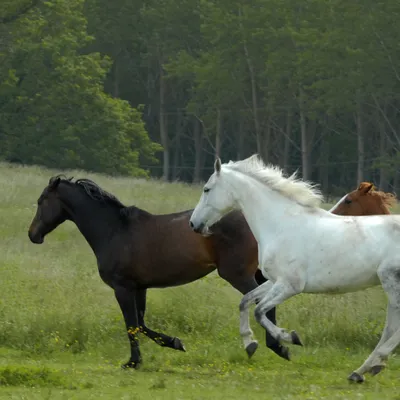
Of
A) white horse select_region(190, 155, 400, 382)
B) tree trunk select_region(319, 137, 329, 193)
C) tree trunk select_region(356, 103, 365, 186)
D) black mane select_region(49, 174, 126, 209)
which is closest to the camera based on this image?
→ white horse select_region(190, 155, 400, 382)

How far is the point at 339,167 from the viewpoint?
7181 centimetres

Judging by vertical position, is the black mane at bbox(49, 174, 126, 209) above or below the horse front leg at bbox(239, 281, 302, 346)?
above

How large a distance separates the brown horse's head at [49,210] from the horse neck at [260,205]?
2.45 meters

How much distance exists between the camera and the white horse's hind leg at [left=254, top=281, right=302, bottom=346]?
10008 mm

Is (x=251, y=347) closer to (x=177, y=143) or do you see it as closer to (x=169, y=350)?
(x=169, y=350)

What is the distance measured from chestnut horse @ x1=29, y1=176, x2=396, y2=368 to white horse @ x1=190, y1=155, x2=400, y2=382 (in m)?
1.16

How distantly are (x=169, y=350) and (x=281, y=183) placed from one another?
9.20 ft

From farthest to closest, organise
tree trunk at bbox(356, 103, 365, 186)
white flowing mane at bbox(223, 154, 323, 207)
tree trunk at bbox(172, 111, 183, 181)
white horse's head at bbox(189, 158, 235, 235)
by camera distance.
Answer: tree trunk at bbox(172, 111, 183, 181) < tree trunk at bbox(356, 103, 365, 186) < white horse's head at bbox(189, 158, 235, 235) < white flowing mane at bbox(223, 154, 323, 207)

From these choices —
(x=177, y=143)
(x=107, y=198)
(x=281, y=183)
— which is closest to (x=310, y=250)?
(x=281, y=183)

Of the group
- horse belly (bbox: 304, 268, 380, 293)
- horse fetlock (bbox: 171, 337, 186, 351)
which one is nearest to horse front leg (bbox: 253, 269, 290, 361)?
horse belly (bbox: 304, 268, 380, 293)

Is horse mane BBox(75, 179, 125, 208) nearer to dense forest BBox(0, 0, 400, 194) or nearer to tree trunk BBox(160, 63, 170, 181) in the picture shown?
dense forest BBox(0, 0, 400, 194)

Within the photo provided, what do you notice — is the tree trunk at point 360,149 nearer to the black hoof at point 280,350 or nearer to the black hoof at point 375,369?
the black hoof at point 280,350

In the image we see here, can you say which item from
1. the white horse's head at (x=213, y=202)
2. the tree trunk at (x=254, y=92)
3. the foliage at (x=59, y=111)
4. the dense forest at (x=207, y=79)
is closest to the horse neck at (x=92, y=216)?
the white horse's head at (x=213, y=202)

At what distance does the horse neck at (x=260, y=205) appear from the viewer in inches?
409
